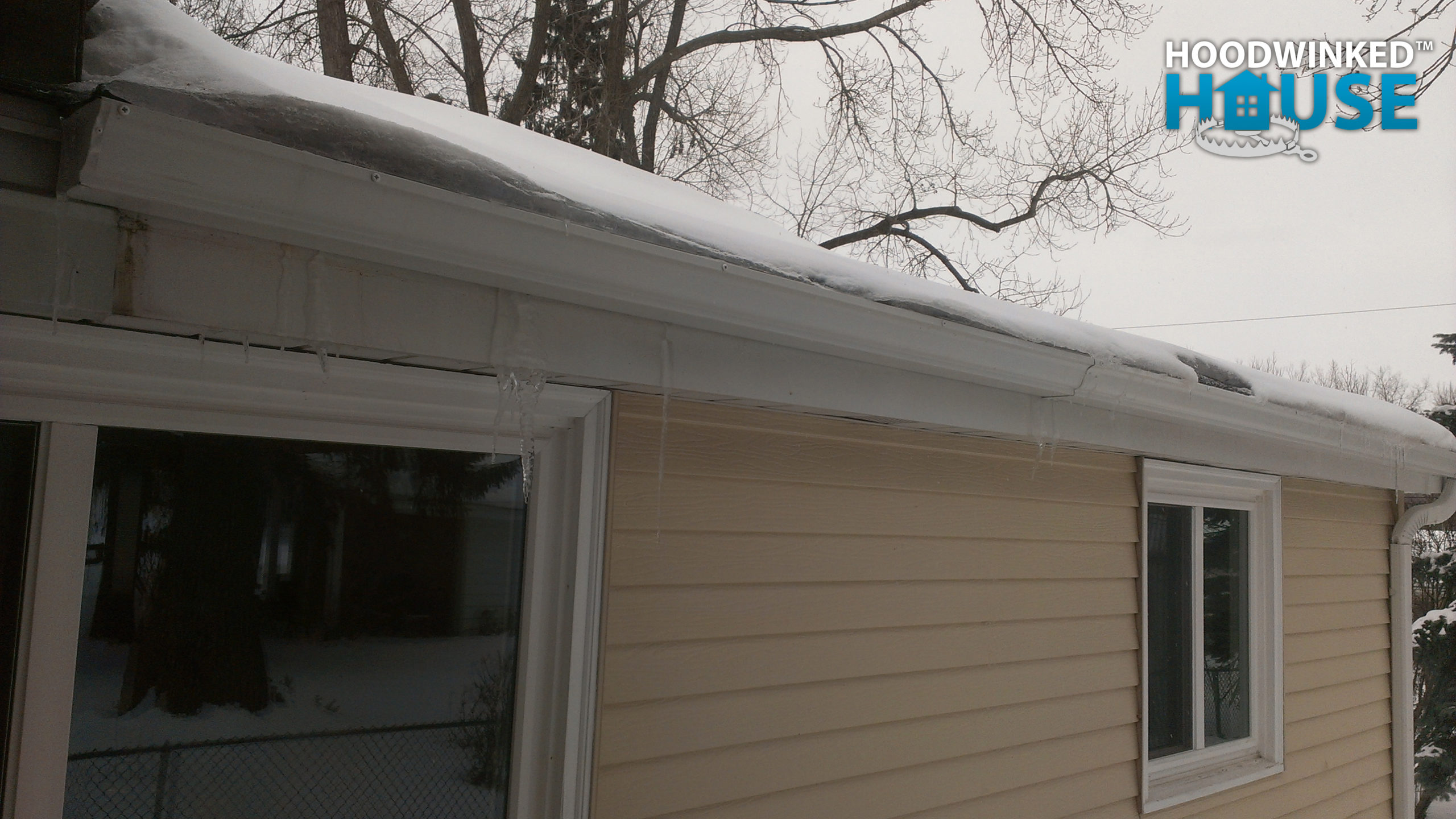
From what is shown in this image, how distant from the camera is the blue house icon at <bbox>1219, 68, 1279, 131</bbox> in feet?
31.6

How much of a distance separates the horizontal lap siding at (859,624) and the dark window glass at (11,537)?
1062mm

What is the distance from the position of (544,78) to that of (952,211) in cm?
543

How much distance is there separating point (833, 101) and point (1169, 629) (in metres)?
9.15

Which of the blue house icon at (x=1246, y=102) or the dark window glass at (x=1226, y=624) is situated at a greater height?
the blue house icon at (x=1246, y=102)

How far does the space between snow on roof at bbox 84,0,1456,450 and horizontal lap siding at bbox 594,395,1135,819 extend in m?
0.48

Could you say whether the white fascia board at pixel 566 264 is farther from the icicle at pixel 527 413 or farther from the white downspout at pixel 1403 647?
the white downspout at pixel 1403 647

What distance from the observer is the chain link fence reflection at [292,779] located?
1532 millimetres

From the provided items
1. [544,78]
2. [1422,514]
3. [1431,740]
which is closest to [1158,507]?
[1422,514]

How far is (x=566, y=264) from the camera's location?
5.28ft

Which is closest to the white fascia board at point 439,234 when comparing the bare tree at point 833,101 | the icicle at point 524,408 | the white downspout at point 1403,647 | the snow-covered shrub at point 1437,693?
the icicle at point 524,408

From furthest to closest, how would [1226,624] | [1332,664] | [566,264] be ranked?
1. [1332,664]
2. [1226,624]
3. [566,264]

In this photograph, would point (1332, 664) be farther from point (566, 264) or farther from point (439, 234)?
point (439, 234)

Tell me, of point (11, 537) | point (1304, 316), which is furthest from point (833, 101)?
point (1304, 316)

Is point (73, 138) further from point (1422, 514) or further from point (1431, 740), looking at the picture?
point (1431, 740)
